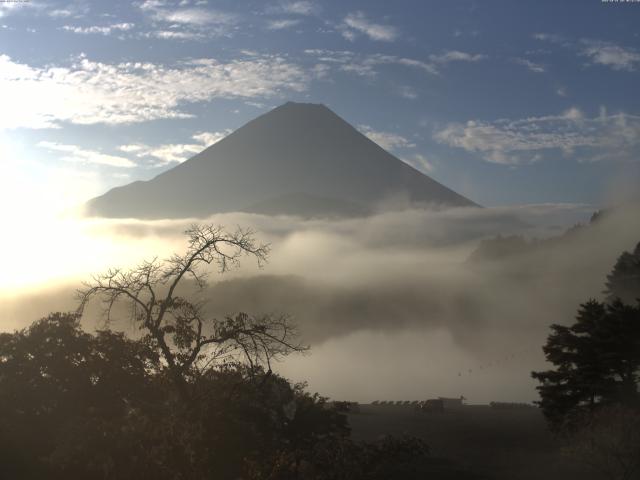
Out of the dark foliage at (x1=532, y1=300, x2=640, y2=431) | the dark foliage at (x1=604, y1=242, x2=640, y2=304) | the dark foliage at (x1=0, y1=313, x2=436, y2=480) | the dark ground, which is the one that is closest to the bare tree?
the dark foliage at (x1=0, y1=313, x2=436, y2=480)

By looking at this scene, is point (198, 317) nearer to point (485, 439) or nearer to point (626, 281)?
point (485, 439)

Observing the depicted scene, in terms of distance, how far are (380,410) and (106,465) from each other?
214 ft

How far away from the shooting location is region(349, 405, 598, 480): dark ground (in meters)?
39.4

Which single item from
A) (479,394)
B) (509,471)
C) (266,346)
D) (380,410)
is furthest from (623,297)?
(266,346)

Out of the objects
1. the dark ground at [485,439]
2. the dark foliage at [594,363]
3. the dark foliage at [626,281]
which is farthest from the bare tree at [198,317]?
the dark foliage at [626,281]

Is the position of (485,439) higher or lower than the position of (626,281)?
lower

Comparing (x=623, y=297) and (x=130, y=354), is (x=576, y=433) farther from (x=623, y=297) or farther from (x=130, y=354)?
(x=623, y=297)

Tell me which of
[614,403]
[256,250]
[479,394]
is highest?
[256,250]

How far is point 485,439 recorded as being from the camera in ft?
169

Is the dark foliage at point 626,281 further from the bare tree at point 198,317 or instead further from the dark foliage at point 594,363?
the bare tree at point 198,317

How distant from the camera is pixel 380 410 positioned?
258ft

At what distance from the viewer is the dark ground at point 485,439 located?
3941cm

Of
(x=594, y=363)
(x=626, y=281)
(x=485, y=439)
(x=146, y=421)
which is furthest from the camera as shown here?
(x=626, y=281)

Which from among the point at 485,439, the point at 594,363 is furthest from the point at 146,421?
the point at 485,439
